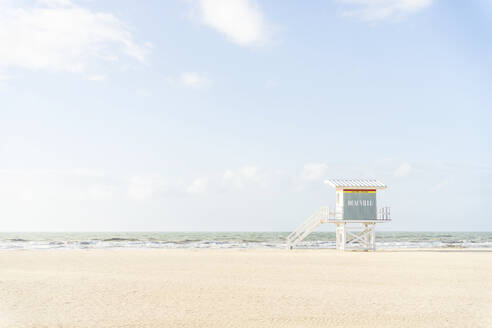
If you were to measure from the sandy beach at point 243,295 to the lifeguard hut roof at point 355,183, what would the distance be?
9.67 metres

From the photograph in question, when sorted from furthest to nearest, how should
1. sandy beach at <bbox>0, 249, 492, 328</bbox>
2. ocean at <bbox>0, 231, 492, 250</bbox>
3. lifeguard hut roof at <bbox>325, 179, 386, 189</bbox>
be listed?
1. ocean at <bbox>0, 231, 492, 250</bbox>
2. lifeguard hut roof at <bbox>325, 179, 386, 189</bbox>
3. sandy beach at <bbox>0, 249, 492, 328</bbox>

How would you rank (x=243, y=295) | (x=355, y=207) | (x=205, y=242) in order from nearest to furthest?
(x=243, y=295)
(x=355, y=207)
(x=205, y=242)

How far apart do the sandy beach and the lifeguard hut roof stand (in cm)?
967

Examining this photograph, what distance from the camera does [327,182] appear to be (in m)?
29.8

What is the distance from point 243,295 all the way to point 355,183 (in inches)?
733

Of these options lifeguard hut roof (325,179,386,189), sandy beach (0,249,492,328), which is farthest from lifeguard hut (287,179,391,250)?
sandy beach (0,249,492,328)

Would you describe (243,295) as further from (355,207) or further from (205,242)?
(205,242)

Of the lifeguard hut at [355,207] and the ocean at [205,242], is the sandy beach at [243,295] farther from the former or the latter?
the ocean at [205,242]

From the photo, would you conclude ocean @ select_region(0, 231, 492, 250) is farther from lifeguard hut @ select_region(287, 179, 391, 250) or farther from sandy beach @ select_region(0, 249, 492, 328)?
sandy beach @ select_region(0, 249, 492, 328)

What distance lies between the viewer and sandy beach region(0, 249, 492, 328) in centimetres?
951

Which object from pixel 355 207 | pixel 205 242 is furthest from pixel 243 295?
pixel 205 242

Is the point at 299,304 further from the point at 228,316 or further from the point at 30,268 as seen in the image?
the point at 30,268

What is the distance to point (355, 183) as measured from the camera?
2919cm

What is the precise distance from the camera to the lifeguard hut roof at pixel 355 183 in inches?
1129
